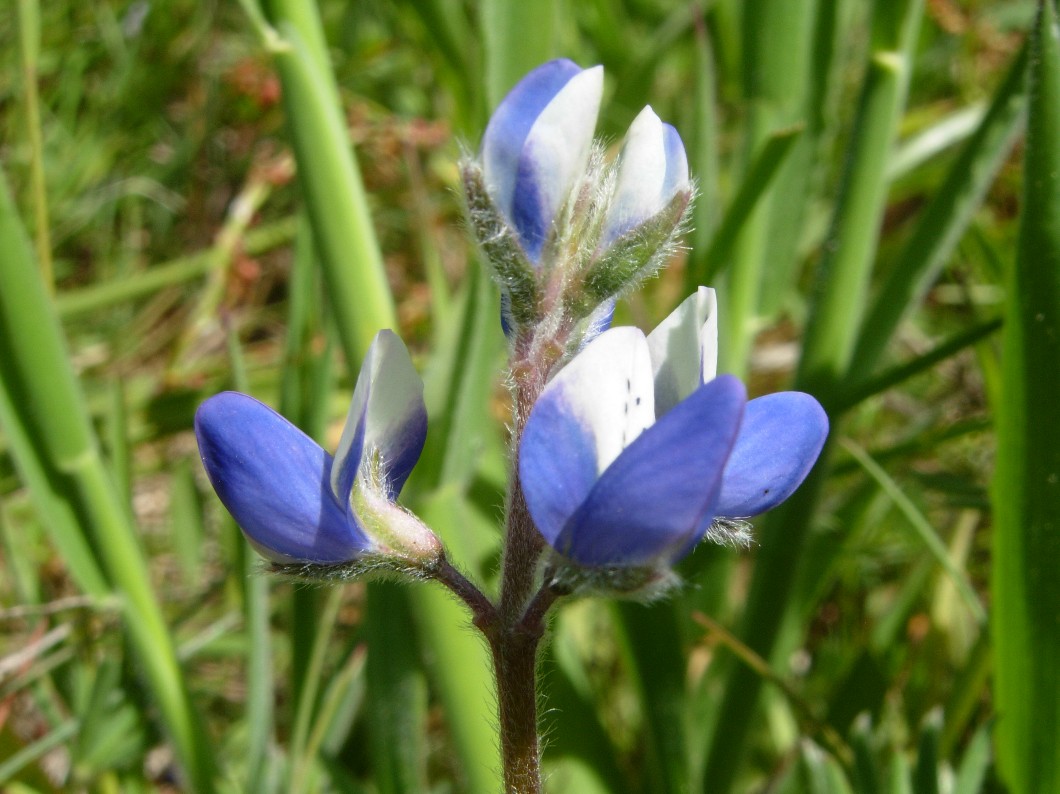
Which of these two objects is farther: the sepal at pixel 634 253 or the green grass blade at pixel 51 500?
the green grass blade at pixel 51 500

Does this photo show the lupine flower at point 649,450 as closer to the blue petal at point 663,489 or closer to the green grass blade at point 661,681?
the blue petal at point 663,489

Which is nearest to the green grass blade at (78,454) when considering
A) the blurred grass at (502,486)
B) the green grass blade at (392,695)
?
the blurred grass at (502,486)

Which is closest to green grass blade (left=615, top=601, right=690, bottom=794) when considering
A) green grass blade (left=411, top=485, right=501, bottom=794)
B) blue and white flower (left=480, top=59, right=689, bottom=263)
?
green grass blade (left=411, top=485, right=501, bottom=794)

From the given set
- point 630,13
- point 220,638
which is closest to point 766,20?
point 220,638

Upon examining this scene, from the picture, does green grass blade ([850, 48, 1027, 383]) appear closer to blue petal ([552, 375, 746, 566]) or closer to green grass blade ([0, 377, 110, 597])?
blue petal ([552, 375, 746, 566])

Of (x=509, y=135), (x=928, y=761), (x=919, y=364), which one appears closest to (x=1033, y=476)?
(x=919, y=364)
